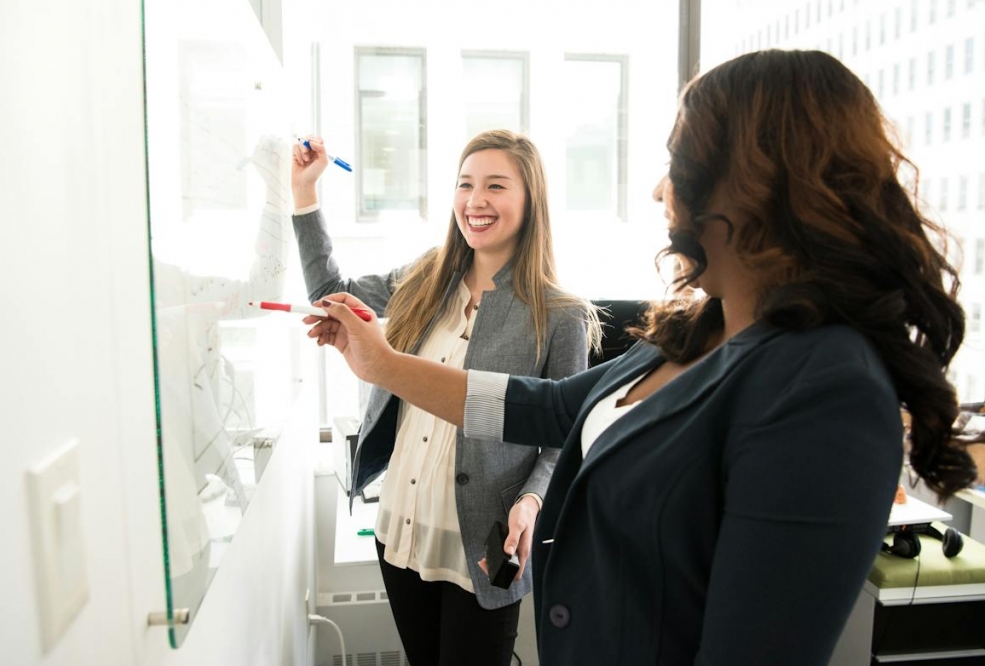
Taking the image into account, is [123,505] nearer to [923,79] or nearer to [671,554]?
[671,554]

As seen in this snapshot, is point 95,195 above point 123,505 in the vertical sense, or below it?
above

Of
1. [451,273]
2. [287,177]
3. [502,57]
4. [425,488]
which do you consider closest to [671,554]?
[425,488]

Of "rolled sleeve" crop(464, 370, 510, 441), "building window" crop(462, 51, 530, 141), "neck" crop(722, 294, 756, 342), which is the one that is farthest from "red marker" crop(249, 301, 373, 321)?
"building window" crop(462, 51, 530, 141)

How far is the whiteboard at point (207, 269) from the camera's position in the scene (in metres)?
0.60

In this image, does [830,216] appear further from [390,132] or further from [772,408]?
[390,132]

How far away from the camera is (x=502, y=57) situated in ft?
9.47

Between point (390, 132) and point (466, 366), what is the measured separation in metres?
1.71

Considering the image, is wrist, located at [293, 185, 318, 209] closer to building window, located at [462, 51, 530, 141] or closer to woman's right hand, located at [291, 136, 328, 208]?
woman's right hand, located at [291, 136, 328, 208]

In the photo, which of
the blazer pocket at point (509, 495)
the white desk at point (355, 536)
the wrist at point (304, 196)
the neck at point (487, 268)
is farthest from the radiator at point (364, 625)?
the wrist at point (304, 196)

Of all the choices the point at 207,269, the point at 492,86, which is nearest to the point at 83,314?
the point at 207,269

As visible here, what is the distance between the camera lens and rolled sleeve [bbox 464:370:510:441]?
1.11m

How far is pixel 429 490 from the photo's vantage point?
4.74 feet

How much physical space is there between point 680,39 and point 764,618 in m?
2.96

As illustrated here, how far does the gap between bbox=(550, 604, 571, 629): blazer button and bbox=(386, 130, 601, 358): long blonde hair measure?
2.35 feet
